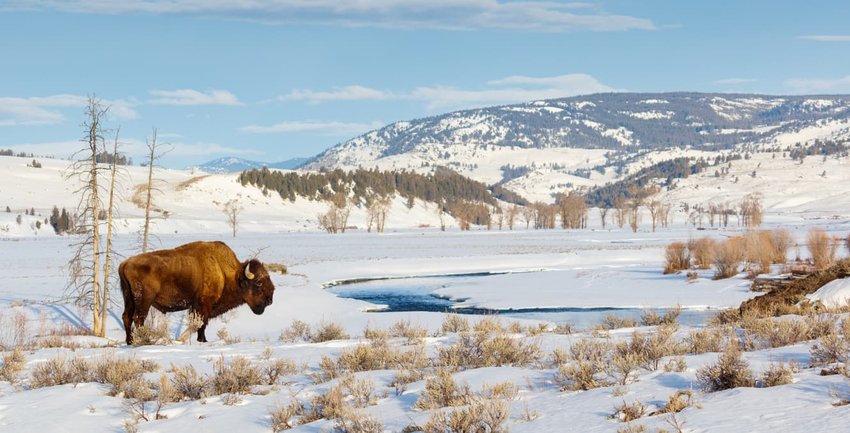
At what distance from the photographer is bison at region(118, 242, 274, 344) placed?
13.4 meters

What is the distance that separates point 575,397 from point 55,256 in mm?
51118

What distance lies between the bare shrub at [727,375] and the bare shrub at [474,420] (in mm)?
1917

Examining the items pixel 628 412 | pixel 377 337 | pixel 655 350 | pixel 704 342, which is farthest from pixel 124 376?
pixel 704 342

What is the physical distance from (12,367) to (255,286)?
5483 millimetres

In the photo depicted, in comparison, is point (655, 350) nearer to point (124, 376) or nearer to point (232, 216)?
point (124, 376)

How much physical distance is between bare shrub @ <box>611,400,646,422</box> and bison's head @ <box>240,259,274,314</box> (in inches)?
378

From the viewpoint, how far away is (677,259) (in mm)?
37719

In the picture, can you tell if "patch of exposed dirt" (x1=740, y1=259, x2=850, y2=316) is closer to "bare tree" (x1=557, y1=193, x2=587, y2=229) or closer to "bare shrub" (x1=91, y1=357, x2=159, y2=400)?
"bare shrub" (x1=91, y1=357, x2=159, y2=400)

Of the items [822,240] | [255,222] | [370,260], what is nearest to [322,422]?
[822,240]

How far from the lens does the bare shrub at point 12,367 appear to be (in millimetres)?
8797

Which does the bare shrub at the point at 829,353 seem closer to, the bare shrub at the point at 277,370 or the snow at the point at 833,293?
the bare shrub at the point at 277,370

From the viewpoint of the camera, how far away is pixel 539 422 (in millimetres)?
5770

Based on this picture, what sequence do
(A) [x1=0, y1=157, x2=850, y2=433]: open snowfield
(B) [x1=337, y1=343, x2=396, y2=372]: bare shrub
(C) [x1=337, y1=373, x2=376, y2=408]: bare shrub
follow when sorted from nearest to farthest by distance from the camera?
(A) [x1=0, y1=157, x2=850, y2=433]: open snowfield < (C) [x1=337, y1=373, x2=376, y2=408]: bare shrub < (B) [x1=337, y1=343, x2=396, y2=372]: bare shrub

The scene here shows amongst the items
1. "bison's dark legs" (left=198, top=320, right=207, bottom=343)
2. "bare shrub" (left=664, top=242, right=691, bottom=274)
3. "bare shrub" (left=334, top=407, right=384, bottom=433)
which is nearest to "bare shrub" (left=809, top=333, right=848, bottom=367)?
"bare shrub" (left=334, top=407, right=384, bottom=433)
